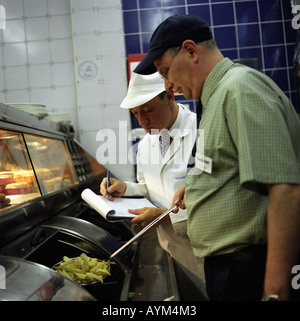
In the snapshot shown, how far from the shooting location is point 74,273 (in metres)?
1.34

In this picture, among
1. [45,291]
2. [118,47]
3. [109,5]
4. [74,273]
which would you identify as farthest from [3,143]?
[109,5]

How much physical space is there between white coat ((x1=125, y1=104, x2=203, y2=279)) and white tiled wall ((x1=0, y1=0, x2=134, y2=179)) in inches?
65.2

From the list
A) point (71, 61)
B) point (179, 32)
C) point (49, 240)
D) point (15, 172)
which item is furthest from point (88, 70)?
point (179, 32)

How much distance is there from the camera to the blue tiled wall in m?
3.50

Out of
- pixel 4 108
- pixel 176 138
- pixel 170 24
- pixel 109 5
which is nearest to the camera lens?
pixel 170 24

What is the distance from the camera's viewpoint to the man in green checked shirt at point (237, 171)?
0.77 metres

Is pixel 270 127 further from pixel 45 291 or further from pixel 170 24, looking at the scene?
pixel 45 291

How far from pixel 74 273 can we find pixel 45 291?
0.48 meters

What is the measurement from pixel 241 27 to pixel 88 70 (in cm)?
182

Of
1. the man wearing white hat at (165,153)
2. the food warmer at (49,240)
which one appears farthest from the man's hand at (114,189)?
the food warmer at (49,240)

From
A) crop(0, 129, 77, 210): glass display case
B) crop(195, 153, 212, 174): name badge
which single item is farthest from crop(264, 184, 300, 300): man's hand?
crop(0, 129, 77, 210): glass display case

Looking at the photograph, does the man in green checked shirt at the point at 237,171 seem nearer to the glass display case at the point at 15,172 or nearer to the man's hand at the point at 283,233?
the man's hand at the point at 283,233

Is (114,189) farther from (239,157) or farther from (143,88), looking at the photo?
(239,157)

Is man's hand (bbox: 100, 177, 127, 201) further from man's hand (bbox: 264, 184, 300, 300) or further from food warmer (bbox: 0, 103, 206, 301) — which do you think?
man's hand (bbox: 264, 184, 300, 300)
